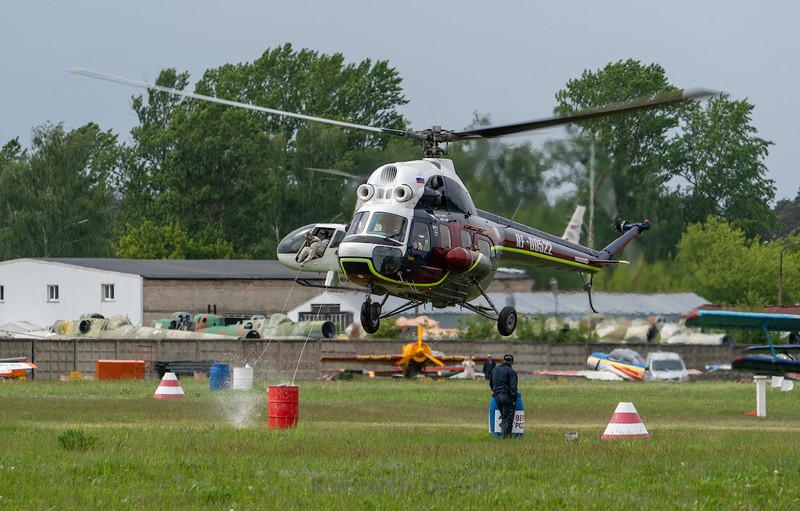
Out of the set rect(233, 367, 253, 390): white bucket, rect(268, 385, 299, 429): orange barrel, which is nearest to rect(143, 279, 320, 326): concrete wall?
rect(233, 367, 253, 390): white bucket

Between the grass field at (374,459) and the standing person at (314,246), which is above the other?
the standing person at (314,246)

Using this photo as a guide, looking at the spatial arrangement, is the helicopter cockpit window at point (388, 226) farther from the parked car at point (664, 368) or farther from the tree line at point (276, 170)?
the tree line at point (276, 170)

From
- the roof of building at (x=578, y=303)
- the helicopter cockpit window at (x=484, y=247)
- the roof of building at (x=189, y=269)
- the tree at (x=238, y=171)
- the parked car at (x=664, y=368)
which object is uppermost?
the tree at (x=238, y=171)

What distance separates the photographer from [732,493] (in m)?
14.8

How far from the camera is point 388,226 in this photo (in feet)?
81.9

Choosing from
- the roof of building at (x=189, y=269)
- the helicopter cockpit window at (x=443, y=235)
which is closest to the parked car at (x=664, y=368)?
the roof of building at (x=189, y=269)

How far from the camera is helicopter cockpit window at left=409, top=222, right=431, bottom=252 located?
2498 centimetres

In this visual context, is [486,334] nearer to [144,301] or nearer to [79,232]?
[144,301]

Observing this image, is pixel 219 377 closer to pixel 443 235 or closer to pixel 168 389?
pixel 168 389

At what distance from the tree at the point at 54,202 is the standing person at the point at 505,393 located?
82298mm

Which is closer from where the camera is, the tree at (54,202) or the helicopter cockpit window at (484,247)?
the helicopter cockpit window at (484,247)

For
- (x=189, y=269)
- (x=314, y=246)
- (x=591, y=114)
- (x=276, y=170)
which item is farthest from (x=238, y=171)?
(x=591, y=114)

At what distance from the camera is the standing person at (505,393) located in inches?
869

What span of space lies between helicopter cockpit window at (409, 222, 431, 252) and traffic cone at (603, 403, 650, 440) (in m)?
5.05
